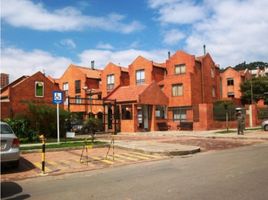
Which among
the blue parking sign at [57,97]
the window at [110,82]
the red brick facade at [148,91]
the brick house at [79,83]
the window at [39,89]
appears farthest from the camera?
the brick house at [79,83]

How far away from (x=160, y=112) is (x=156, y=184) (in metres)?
34.4

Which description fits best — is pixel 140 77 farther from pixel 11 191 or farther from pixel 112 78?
pixel 11 191

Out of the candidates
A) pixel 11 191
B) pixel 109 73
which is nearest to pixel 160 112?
pixel 109 73

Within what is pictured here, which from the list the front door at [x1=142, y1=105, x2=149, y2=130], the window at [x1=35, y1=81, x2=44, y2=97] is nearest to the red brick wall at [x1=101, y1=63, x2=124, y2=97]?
the window at [x1=35, y1=81, x2=44, y2=97]

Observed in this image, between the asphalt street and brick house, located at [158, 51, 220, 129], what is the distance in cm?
3022

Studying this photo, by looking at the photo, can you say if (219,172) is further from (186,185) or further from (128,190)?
(128,190)

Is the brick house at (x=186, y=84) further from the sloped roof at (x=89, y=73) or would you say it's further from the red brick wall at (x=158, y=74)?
A: the sloped roof at (x=89, y=73)

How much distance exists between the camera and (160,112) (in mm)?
42938

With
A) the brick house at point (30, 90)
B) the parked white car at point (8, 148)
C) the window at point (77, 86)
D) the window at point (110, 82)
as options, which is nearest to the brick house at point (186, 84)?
the window at point (110, 82)

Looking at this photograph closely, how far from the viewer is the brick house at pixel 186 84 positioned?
4472cm

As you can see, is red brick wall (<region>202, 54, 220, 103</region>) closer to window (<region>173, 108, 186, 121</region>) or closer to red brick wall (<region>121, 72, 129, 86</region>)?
window (<region>173, 108, 186, 121</region>)

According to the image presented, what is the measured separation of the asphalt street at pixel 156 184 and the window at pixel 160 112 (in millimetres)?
30017

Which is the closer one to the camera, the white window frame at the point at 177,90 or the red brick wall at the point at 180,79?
the red brick wall at the point at 180,79

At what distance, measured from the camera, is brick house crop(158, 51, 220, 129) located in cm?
4472
